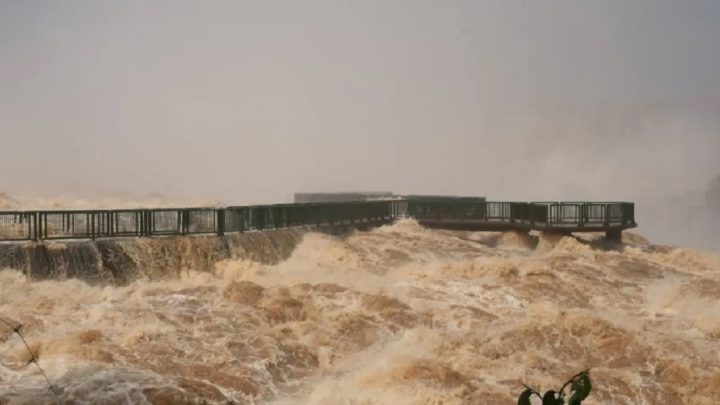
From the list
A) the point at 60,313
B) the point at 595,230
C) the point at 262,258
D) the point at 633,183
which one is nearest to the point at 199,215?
the point at 262,258

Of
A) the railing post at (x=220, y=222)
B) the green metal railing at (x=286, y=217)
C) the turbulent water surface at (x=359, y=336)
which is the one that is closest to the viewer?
the turbulent water surface at (x=359, y=336)

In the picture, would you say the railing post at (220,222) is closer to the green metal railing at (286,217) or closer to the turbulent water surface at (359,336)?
the green metal railing at (286,217)

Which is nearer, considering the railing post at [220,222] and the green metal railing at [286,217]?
the green metal railing at [286,217]

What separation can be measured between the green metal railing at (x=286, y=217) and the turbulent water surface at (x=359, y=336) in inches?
59.1

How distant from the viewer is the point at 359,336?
583 inches

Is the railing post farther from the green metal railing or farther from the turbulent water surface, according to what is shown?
the turbulent water surface

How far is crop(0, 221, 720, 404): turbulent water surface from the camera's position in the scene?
11492 millimetres

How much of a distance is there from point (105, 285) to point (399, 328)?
6.82 meters

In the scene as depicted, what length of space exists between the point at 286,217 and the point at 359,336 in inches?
393

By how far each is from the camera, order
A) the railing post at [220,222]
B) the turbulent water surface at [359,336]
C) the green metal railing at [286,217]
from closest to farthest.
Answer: the turbulent water surface at [359,336], the green metal railing at [286,217], the railing post at [220,222]

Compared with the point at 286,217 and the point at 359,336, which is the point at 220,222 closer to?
the point at 286,217

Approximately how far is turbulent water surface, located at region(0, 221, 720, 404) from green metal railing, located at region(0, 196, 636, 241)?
1500 mm

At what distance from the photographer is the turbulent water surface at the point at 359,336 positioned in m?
11.5

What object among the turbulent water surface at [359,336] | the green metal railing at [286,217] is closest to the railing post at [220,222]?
the green metal railing at [286,217]
